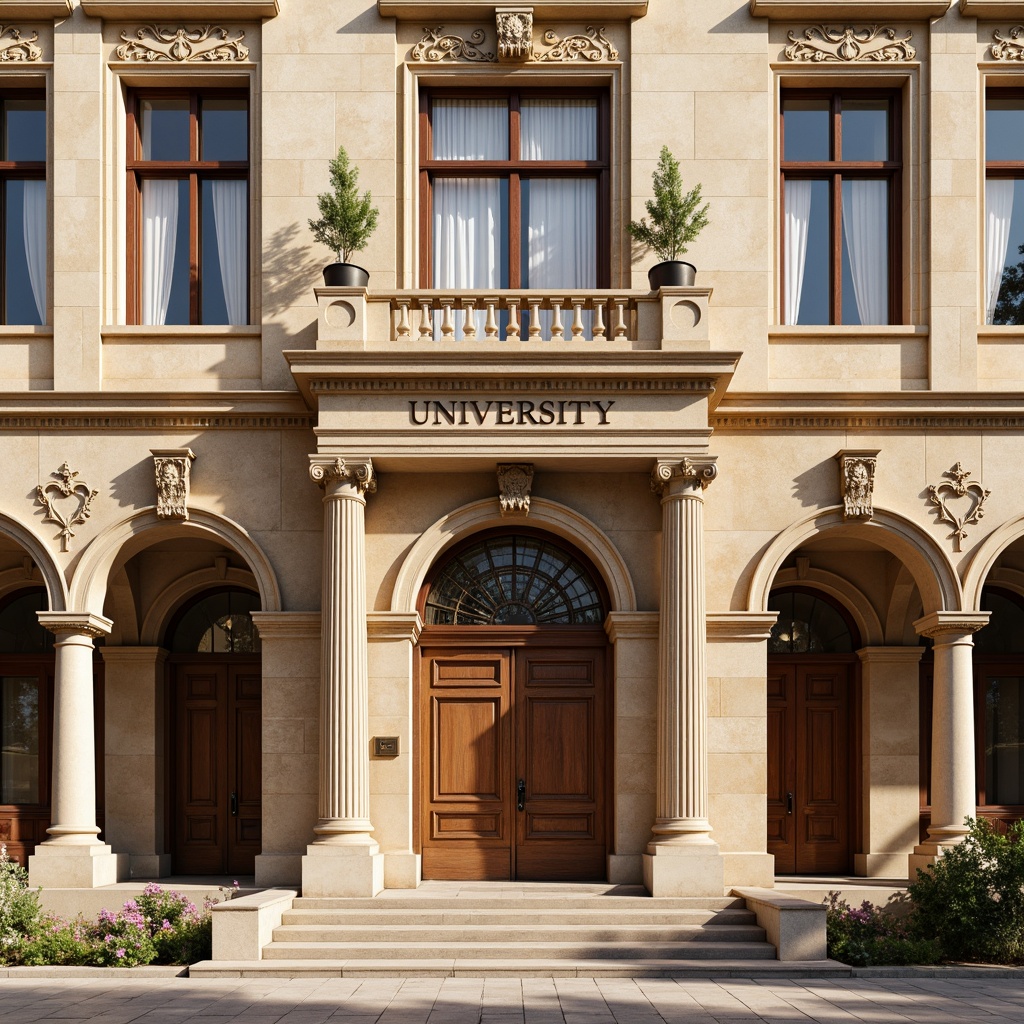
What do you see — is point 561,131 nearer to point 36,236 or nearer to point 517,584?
point 517,584

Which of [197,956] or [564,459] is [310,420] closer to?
[564,459]

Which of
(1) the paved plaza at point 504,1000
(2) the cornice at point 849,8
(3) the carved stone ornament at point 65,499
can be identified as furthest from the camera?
(2) the cornice at point 849,8

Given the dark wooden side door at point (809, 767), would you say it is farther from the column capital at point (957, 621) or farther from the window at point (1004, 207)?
the window at point (1004, 207)

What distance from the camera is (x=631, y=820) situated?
16.0 meters

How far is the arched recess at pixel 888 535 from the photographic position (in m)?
16.5

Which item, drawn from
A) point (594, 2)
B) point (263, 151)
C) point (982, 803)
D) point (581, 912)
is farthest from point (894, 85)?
point (581, 912)

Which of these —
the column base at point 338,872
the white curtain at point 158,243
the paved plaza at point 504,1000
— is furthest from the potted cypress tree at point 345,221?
the paved plaza at point 504,1000

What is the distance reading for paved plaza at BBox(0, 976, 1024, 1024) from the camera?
11328mm

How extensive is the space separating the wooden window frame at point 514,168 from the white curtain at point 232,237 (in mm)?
2382

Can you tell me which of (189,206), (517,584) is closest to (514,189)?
(189,206)

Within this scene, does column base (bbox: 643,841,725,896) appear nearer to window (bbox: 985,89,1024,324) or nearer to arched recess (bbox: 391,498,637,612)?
arched recess (bbox: 391,498,637,612)

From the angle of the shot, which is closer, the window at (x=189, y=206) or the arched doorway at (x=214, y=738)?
the window at (x=189, y=206)

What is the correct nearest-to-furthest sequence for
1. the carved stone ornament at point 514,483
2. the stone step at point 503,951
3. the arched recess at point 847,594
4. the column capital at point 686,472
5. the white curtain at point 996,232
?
the stone step at point 503,951
the column capital at point 686,472
the carved stone ornament at point 514,483
the white curtain at point 996,232
the arched recess at point 847,594

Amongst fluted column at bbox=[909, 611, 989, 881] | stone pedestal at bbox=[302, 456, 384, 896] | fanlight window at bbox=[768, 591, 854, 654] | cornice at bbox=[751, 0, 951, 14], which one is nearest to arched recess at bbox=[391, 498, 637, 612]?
stone pedestal at bbox=[302, 456, 384, 896]
